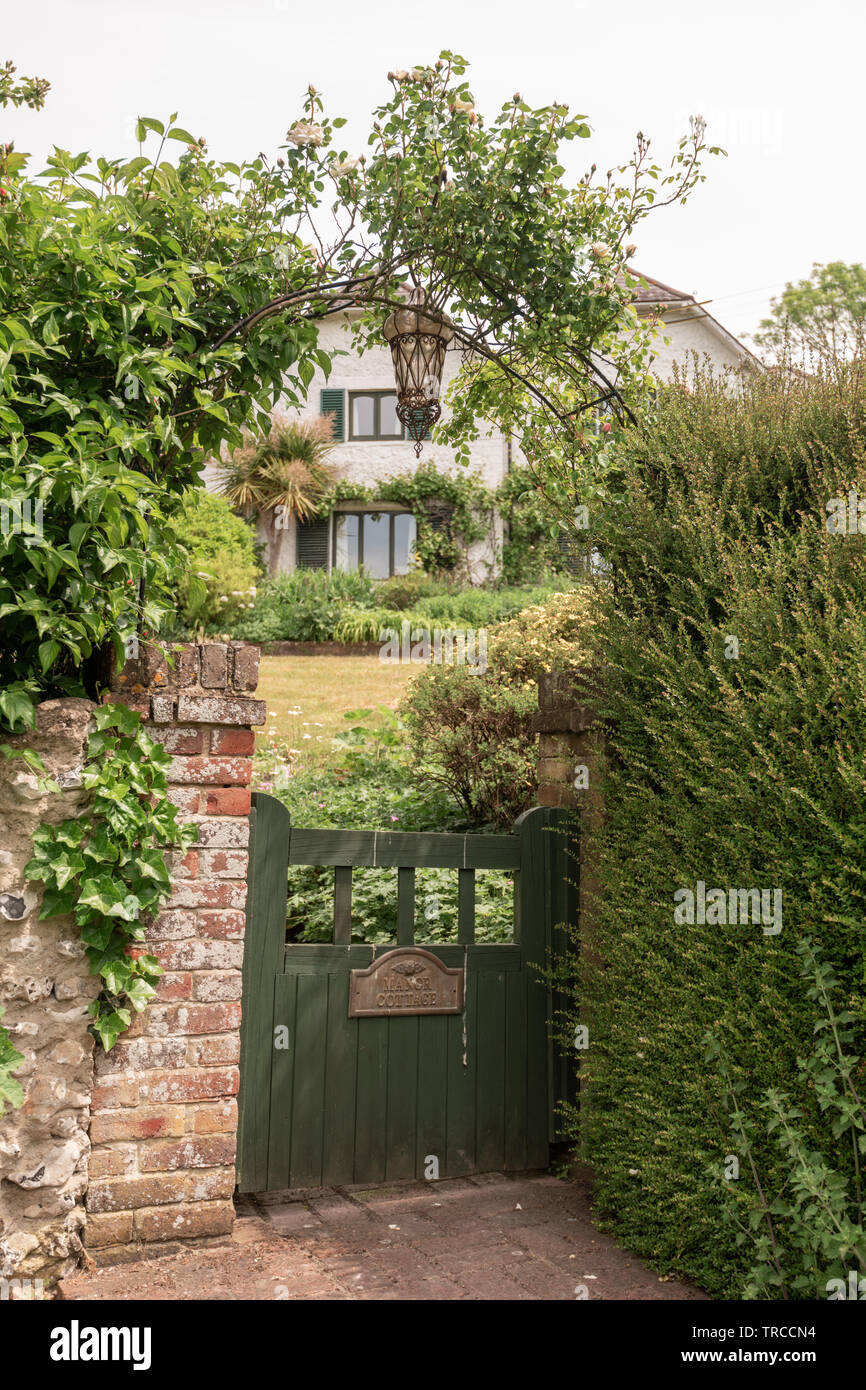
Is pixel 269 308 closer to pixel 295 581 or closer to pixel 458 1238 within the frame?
pixel 458 1238

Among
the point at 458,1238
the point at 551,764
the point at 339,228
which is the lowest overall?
the point at 458,1238

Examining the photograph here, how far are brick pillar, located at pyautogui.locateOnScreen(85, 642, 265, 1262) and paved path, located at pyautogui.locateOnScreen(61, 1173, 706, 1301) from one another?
195 millimetres

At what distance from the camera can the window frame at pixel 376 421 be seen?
21.1 meters

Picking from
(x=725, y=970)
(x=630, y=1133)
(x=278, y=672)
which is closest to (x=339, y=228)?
(x=725, y=970)

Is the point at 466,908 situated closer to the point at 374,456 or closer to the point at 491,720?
the point at 491,720

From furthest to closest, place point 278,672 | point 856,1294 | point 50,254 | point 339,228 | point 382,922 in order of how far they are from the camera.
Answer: point 278,672, point 382,922, point 339,228, point 50,254, point 856,1294

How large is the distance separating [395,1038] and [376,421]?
18.4 meters

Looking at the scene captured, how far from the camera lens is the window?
67.8 feet

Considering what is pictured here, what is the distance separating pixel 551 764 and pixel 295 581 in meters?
13.2

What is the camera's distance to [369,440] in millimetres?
21078

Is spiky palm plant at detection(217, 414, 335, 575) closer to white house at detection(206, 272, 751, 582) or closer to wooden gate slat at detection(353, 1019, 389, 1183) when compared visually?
white house at detection(206, 272, 751, 582)

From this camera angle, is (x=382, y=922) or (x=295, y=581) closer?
(x=382, y=922)

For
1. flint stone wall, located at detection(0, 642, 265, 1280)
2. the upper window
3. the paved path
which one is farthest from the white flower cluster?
the upper window

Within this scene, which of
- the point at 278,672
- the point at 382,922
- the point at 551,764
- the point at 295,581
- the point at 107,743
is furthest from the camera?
the point at 295,581
